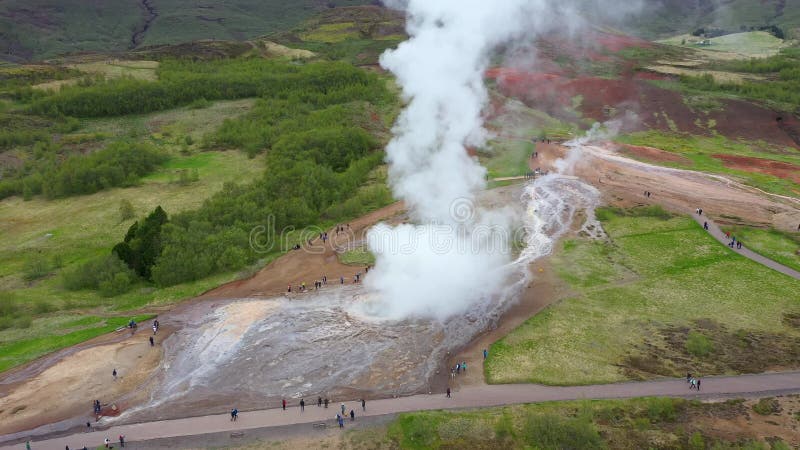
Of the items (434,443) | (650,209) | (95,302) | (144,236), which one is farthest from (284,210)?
(650,209)

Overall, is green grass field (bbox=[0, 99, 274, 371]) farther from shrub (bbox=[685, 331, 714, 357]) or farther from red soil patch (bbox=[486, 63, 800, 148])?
red soil patch (bbox=[486, 63, 800, 148])

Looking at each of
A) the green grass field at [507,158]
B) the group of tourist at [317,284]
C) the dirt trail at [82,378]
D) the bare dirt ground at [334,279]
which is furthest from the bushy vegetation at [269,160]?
the green grass field at [507,158]

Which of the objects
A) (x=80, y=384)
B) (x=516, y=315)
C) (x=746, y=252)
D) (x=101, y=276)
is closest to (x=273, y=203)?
(x=101, y=276)

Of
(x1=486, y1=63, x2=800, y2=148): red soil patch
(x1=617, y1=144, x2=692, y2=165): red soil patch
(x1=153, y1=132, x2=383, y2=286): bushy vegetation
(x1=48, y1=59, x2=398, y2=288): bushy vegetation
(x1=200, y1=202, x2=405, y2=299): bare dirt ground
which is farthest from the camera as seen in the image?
(x1=486, y1=63, x2=800, y2=148): red soil patch

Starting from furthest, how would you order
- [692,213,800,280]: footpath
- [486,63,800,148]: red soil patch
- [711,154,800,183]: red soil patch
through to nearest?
[486,63,800,148]: red soil patch < [711,154,800,183]: red soil patch < [692,213,800,280]: footpath

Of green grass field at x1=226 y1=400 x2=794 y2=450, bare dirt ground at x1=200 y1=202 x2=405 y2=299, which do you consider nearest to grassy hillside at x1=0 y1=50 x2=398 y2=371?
bare dirt ground at x1=200 y1=202 x2=405 y2=299

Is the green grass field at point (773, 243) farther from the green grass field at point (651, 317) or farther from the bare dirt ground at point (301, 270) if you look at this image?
the bare dirt ground at point (301, 270)
